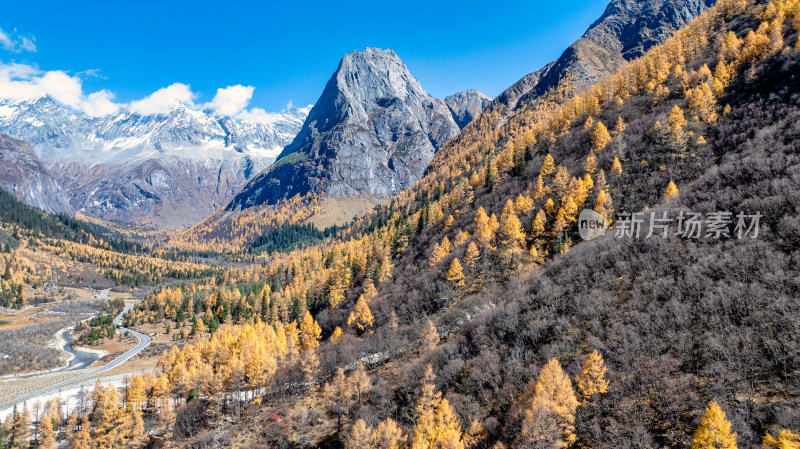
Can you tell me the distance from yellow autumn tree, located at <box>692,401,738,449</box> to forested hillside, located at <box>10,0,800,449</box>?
242 millimetres

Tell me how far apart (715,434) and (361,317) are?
74.0m

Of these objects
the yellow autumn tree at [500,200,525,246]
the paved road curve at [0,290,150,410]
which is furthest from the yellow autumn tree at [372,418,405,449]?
the paved road curve at [0,290,150,410]

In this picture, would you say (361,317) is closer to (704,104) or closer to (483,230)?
(483,230)

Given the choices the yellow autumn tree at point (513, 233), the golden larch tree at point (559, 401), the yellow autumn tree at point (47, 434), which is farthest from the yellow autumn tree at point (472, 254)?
the yellow autumn tree at point (47, 434)

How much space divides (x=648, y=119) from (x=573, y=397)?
9893cm

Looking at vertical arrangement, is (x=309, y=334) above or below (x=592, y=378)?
above

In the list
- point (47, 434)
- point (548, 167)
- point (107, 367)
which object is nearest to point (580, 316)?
point (548, 167)

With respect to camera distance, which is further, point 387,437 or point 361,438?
point 361,438

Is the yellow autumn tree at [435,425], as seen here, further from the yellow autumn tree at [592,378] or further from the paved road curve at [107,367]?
the paved road curve at [107,367]

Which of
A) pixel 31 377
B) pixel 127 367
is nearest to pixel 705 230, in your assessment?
pixel 127 367

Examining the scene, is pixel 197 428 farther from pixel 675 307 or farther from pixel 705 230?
pixel 705 230

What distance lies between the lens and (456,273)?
8812 centimetres

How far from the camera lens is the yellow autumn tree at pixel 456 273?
8748 centimetres

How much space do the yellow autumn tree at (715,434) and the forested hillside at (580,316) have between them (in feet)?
0.79
